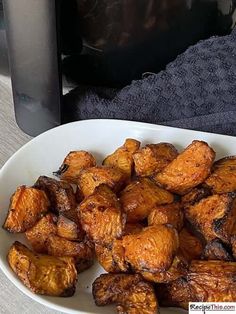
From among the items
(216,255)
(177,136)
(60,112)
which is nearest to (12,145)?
(60,112)

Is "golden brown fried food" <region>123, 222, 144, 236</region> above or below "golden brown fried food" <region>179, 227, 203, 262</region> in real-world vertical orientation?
above

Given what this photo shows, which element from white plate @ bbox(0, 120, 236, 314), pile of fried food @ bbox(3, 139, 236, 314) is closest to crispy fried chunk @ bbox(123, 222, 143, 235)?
pile of fried food @ bbox(3, 139, 236, 314)

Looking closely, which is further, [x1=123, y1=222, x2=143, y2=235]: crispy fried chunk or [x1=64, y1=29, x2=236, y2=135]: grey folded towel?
[x1=64, y1=29, x2=236, y2=135]: grey folded towel

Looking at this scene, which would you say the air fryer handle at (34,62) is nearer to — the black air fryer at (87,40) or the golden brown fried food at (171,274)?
the black air fryer at (87,40)

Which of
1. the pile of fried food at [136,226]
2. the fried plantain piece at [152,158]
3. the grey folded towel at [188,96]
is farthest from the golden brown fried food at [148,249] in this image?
the grey folded towel at [188,96]

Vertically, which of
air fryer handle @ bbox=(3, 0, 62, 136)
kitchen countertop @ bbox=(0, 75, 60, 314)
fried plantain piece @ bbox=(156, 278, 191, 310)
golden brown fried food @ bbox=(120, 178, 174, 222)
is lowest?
kitchen countertop @ bbox=(0, 75, 60, 314)

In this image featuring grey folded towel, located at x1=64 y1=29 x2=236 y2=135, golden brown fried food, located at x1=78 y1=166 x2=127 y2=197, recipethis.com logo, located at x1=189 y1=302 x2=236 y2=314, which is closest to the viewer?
recipethis.com logo, located at x1=189 y1=302 x2=236 y2=314

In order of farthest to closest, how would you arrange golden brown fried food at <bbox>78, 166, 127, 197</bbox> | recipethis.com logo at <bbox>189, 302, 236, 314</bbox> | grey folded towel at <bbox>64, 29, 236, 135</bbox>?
grey folded towel at <bbox>64, 29, 236, 135</bbox>, golden brown fried food at <bbox>78, 166, 127, 197</bbox>, recipethis.com logo at <bbox>189, 302, 236, 314</bbox>

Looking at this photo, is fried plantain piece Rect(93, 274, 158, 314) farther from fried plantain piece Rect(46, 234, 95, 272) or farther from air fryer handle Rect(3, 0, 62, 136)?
air fryer handle Rect(3, 0, 62, 136)
